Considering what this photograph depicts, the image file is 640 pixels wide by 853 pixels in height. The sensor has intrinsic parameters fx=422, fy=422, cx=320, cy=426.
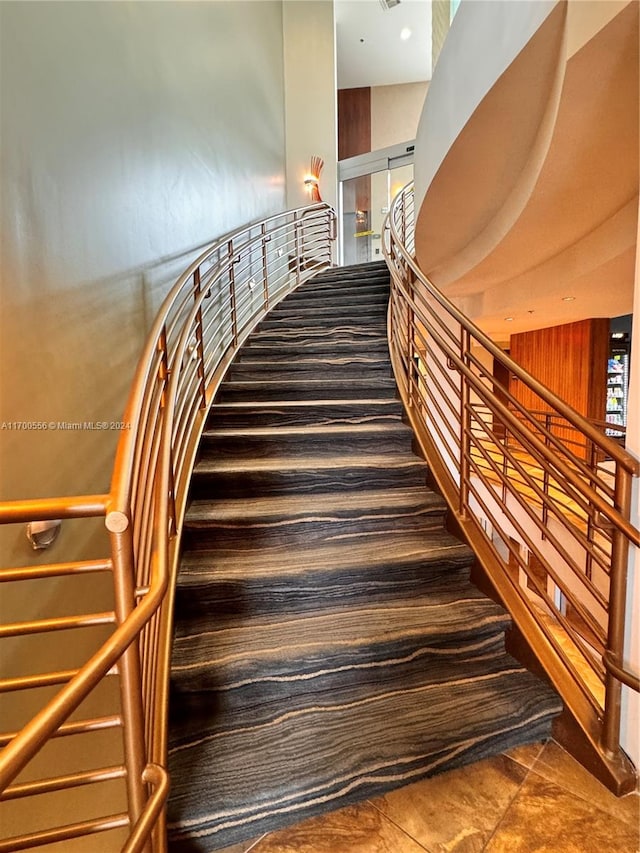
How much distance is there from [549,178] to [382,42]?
8.76 metres

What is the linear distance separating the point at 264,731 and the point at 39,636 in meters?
1.04

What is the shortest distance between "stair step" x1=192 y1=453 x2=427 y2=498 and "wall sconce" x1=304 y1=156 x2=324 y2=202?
607 centimetres

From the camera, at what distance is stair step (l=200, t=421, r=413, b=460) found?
2.28 metres

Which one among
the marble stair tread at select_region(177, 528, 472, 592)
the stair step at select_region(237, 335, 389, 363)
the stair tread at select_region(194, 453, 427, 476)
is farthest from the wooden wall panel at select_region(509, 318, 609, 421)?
the marble stair tread at select_region(177, 528, 472, 592)

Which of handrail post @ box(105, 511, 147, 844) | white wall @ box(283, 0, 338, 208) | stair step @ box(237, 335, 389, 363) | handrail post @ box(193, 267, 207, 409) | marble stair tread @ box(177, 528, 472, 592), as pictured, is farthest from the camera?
white wall @ box(283, 0, 338, 208)

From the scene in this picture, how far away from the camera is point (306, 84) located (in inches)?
260

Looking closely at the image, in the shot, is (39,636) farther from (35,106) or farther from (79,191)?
(35,106)

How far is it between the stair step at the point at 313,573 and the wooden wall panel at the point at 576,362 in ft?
17.8

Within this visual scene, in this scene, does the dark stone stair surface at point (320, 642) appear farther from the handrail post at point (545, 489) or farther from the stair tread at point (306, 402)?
the handrail post at point (545, 489)

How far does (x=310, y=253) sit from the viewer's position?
21.8 feet

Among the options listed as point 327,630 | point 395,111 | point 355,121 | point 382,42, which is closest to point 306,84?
point 382,42

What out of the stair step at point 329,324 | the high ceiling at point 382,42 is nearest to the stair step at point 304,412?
the stair step at point 329,324

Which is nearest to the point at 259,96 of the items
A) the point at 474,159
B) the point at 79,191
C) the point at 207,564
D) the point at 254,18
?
the point at 254,18

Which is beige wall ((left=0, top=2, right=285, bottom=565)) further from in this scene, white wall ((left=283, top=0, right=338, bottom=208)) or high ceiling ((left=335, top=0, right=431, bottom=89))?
high ceiling ((left=335, top=0, right=431, bottom=89))
